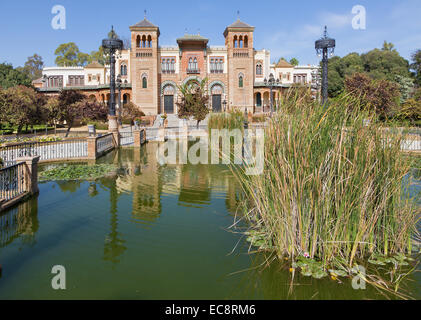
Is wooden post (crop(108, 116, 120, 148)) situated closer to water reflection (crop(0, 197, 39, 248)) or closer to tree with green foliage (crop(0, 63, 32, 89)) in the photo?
water reflection (crop(0, 197, 39, 248))

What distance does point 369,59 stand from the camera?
53.0 meters

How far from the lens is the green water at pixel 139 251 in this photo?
3.61 meters

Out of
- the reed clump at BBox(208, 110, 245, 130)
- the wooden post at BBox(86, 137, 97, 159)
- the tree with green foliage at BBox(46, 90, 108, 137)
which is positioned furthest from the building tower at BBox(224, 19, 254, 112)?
the wooden post at BBox(86, 137, 97, 159)

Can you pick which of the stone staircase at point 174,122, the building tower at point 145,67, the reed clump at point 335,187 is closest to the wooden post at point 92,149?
the reed clump at point 335,187

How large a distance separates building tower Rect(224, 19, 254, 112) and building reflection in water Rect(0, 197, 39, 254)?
3761 centimetres

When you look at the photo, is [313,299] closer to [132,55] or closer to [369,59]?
[132,55]

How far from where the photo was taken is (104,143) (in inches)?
587

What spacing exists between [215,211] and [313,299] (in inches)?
127

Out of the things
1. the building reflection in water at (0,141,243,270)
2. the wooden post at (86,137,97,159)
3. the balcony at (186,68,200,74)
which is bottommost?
the building reflection in water at (0,141,243,270)

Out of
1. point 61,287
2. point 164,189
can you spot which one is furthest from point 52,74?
point 61,287

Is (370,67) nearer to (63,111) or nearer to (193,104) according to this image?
(193,104)

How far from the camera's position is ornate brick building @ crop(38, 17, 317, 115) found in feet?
139

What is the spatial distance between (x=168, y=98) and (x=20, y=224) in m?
39.6

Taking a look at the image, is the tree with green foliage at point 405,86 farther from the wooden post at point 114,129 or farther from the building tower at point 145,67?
the wooden post at point 114,129
